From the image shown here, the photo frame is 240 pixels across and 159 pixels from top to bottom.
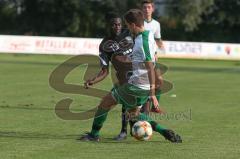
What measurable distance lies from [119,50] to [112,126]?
2.08 meters

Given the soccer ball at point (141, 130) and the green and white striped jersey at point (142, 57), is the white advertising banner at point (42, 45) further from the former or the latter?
the green and white striped jersey at point (142, 57)

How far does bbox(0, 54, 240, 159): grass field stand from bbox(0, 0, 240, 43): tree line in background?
34.1 m

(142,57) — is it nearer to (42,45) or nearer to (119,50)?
(119,50)

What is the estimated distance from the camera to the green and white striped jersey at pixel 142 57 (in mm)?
9727

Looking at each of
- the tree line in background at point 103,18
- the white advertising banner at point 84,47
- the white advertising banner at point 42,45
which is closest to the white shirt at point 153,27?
the white advertising banner at point 84,47

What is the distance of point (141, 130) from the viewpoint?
10.4m

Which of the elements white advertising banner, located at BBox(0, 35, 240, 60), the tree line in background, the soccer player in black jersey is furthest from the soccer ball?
the tree line in background

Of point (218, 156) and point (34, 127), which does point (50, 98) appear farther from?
point (218, 156)

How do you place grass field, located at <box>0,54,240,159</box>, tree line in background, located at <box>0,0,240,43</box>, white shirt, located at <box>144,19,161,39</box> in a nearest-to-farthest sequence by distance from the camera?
grass field, located at <box>0,54,240,159</box> < white shirt, located at <box>144,19,161,39</box> < tree line in background, located at <box>0,0,240,43</box>

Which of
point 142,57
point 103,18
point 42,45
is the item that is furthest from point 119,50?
point 103,18

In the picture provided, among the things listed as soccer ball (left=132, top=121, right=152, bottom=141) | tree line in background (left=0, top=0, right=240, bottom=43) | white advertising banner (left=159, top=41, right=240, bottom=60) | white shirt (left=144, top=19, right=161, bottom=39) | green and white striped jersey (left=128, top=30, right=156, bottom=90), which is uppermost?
tree line in background (left=0, top=0, right=240, bottom=43)

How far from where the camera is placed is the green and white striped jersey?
9.73 m

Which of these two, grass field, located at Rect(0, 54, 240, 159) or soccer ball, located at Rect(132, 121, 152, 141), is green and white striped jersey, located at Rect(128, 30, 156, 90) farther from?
grass field, located at Rect(0, 54, 240, 159)

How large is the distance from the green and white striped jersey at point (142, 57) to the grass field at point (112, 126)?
958 millimetres
